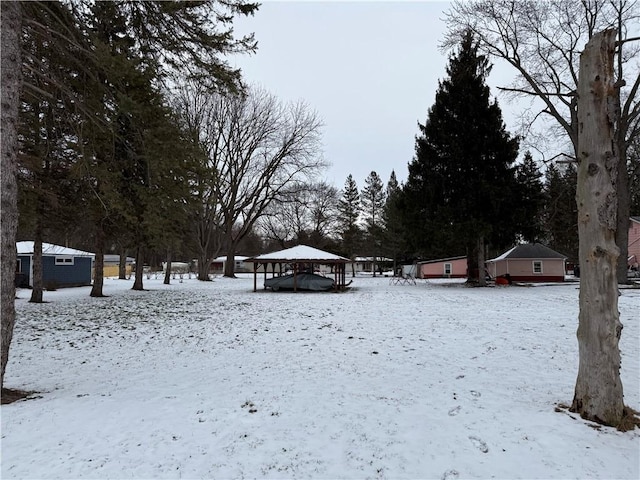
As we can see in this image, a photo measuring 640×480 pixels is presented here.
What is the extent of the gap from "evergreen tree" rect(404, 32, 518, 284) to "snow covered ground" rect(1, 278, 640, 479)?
46.4 feet

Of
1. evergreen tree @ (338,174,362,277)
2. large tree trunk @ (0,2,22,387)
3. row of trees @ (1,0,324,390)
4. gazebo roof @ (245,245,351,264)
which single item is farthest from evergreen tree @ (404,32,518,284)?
evergreen tree @ (338,174,362,277)

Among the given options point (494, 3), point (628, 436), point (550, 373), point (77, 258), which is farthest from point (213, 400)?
point (77, 258)

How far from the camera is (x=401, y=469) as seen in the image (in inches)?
132

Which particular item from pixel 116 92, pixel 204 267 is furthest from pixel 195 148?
pixel 204 267

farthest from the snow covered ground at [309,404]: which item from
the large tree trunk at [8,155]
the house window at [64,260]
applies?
the house window at [64,260]

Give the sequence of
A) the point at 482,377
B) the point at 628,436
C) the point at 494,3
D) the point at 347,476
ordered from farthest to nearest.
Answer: the point at 494,3, the point at 482,377, the point at 628,436, the point at 347,476

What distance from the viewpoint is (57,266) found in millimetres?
26031

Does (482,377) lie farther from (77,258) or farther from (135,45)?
(77,258)

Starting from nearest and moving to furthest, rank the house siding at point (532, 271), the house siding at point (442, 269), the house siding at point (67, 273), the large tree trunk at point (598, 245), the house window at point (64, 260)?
the large tree trunk at point (598, 245) < the house siding at point (67, 273) < the house window at point (64, 260) < the house siding at point (532, 271) < the house siding at point (442, 269)

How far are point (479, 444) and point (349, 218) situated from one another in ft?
186

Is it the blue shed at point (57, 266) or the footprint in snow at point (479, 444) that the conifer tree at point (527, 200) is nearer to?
the footprint in snow at point (479, 444)

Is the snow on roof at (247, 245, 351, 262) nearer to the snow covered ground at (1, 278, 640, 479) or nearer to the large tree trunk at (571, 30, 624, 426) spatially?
the snow covered ground at (1, 278, 640, 479)

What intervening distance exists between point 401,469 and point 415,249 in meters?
23.5

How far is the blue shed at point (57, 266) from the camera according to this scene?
978 inches
